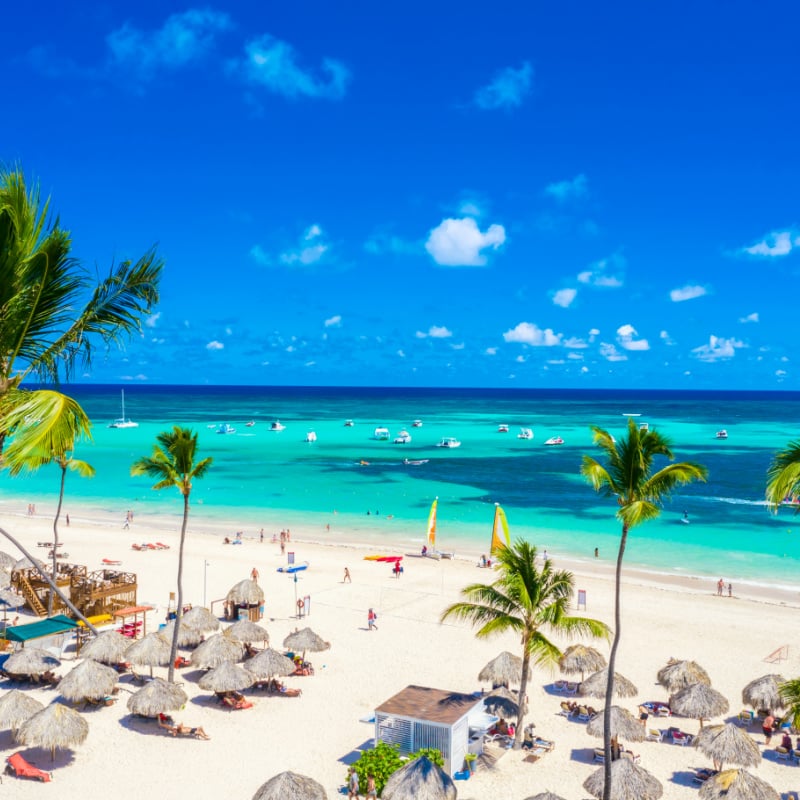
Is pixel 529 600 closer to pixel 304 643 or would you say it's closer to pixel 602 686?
pixel 602 686

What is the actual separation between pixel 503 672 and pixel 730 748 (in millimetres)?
5345

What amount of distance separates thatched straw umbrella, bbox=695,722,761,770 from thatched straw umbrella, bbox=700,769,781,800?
1.23 metres

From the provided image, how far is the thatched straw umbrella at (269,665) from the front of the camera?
18484 mm

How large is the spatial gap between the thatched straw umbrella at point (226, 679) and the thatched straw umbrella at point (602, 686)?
7992mm

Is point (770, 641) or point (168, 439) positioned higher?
point (168, 439)

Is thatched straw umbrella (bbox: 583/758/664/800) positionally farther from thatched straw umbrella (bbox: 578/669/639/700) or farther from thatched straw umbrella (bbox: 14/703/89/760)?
thatched straw umbrella (bbox: 14/703/89/760)

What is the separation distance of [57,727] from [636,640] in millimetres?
16979

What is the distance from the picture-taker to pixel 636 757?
627 inches

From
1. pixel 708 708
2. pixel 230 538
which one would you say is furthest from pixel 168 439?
pixel 230 538

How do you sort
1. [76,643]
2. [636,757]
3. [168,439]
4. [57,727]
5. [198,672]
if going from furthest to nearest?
[76,643] → [198,672] → [168,439] → [636,757] → [57,727]

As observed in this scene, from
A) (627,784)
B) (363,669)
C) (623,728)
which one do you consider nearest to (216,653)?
(363,669)

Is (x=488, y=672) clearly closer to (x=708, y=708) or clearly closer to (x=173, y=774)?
(x=708, y=708)

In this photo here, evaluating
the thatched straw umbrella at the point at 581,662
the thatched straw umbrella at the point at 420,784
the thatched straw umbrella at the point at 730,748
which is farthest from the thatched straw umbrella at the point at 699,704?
the thatched straw umbrella at the point at 420,784

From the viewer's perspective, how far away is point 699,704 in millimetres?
16875
